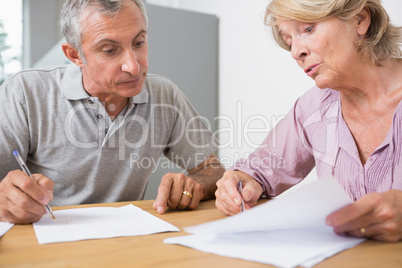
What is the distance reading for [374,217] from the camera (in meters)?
0.64

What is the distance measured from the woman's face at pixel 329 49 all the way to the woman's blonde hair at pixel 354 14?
0.9 inches

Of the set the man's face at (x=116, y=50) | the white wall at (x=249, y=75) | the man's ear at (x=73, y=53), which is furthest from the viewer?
the white wall at (x=249, y=75)

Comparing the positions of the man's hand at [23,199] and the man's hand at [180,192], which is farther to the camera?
the man's hand at [180,192]

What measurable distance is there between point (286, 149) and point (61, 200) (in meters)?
0.77

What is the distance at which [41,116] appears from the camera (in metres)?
1.26

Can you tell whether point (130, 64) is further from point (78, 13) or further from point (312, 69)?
point (312, 69)

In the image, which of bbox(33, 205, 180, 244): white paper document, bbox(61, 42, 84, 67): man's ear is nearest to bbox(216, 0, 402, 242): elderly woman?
bbox(33, 205, 180, 244): white paper document

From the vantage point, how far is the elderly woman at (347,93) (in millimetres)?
928

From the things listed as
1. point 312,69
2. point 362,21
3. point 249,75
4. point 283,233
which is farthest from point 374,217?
point 249,75

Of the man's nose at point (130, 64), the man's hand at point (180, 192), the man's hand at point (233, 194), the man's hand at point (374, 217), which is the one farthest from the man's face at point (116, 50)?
the man's hand at point (374, 217)

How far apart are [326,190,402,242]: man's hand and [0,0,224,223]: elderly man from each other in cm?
51

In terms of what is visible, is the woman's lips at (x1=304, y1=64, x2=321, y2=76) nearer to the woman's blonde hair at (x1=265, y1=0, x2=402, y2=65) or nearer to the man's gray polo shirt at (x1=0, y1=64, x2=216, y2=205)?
the woman's blonde hair at (x1=265, y1=0, x2=402, y2=65)

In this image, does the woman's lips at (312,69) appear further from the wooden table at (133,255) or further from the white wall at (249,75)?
the white wall at (249,75)

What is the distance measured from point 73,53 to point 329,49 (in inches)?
34.4
